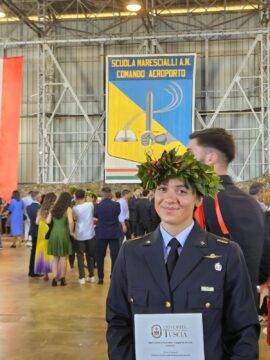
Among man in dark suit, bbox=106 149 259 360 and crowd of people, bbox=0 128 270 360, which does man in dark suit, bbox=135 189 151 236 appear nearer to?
crowd of people, bbox=0 128 270 360

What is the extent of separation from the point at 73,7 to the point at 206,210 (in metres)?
19.5

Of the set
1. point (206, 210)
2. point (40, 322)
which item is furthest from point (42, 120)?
point (206, 210)

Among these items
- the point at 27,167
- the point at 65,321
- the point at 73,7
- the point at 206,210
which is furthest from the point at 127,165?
the point at 206,210

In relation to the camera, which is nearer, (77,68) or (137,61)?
(137,61)

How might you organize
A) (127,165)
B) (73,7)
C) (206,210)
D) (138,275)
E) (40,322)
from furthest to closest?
(73,7), (127,165), (40,322), (206,210), (138,275)

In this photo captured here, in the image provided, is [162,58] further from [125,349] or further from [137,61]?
[125,349]

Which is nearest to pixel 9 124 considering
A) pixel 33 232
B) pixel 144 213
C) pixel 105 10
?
pixel 144 213

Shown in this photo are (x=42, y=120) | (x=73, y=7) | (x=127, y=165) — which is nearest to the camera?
(x=127, y=165)

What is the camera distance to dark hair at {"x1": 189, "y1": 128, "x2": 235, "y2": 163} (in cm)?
222

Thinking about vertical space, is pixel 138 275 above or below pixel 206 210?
below

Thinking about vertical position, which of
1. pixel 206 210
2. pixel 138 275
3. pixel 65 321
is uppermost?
pixel 206 210

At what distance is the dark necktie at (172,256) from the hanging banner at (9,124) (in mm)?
12132

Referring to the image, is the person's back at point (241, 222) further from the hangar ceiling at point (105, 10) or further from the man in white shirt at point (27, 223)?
the hangar ceiling at point (105, 10)

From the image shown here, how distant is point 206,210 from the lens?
2172 mm
